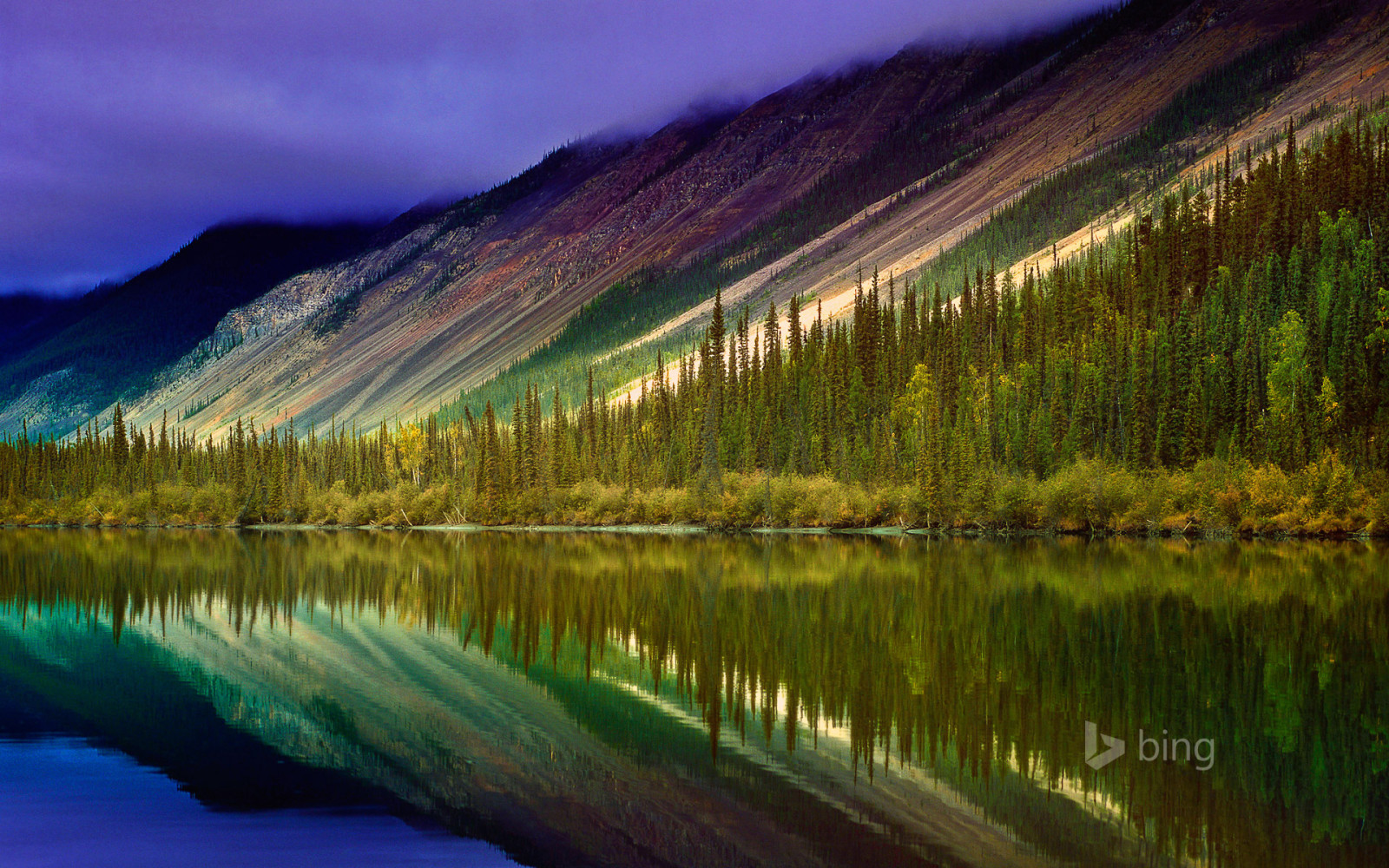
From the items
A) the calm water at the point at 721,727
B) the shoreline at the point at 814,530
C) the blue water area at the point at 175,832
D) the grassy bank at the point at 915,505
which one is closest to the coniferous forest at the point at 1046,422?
the grassy bank at the point at 915,505

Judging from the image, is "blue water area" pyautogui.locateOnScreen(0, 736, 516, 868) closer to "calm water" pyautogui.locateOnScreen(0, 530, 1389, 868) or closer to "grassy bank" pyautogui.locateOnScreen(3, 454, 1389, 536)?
"calm water" pyautogui.locateOnScreen(0, 530, 1389, 868)

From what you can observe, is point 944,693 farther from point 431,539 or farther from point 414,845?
point 431,539

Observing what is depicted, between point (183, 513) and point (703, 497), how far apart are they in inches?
2549

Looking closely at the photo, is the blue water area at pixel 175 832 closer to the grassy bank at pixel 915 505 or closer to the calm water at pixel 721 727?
the calm water at pixel 721 727

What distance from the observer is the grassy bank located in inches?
2283

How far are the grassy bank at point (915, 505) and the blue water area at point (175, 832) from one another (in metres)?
55.1

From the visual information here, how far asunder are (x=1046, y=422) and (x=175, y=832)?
75370mm

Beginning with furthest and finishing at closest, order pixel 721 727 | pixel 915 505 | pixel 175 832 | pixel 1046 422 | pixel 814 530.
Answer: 1. pixel 1046 422
2. pixel 814 530
3. pixel 915 505
4. pixel 721 727
5. pixel 175 832

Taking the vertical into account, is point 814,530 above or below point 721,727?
below

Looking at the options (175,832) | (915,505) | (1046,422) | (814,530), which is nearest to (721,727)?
(175,832)

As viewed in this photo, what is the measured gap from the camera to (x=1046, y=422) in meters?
80.6

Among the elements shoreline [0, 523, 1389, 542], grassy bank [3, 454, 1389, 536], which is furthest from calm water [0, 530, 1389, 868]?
shoreline [0, 523, 1389, 542]

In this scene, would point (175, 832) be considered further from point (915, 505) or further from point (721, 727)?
point (915, 505)

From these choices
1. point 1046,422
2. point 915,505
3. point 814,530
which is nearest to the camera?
point 915,505
